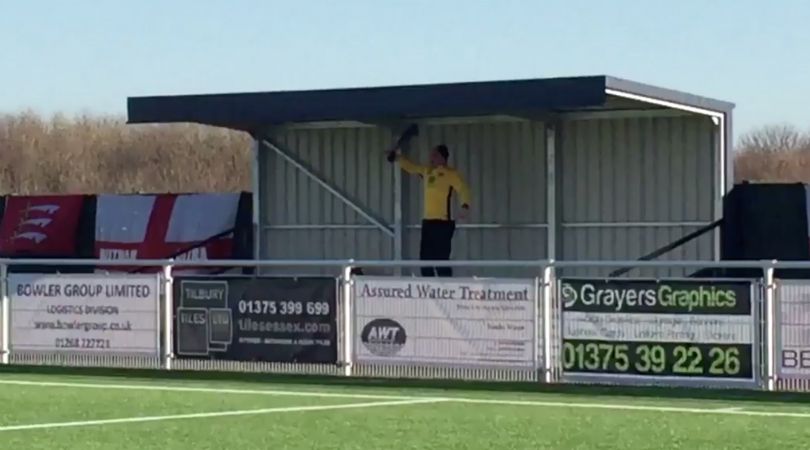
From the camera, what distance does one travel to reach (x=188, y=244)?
2778cm

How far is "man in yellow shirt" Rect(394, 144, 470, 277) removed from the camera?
24.0 meters

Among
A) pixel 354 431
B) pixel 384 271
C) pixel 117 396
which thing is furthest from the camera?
pixel 384 271

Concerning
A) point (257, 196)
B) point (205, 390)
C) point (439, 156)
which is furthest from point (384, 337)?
point (257, 196)

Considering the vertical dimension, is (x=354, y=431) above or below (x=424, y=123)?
below

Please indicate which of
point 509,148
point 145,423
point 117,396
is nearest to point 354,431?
point 145,423

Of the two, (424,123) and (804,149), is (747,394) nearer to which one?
(424,123)

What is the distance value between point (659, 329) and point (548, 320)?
44.4 inches

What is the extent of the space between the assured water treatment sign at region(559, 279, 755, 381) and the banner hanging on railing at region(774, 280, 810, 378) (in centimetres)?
25

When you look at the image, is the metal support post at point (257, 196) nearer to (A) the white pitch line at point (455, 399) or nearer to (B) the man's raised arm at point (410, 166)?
(B) the man's raised arm at point (410, 166)

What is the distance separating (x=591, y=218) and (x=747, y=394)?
8.03m

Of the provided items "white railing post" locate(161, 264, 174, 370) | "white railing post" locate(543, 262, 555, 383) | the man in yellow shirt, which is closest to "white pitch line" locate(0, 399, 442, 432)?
"white railing post" locate(543, 262, 555, 383)

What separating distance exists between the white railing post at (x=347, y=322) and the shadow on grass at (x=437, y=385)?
186 millimetres

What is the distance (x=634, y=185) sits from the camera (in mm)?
24875

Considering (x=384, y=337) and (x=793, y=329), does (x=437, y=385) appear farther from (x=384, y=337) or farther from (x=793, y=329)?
(x=793, y=329)
